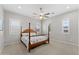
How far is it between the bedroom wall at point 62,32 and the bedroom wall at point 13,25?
1.73ft

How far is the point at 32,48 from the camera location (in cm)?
203

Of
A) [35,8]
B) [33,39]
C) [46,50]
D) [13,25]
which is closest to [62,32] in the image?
[46,50]

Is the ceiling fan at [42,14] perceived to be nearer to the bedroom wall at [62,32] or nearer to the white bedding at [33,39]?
the bedroom wall at [62,32]

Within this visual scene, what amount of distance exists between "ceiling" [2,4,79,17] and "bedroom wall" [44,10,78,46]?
0.39 feet

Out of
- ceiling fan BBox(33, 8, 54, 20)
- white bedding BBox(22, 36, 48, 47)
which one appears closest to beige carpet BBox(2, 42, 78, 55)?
white bedding BBox(22, 36, 48, 47)

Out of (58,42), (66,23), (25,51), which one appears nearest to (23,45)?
(25,51)

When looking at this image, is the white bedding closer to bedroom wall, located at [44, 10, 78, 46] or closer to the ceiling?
bedroom wall, located at [44, 10, 78, 46]

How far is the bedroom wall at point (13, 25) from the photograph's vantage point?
192 cm

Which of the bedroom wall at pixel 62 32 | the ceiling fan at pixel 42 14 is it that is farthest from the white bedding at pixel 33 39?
the ceiling fan at pixel 42 14

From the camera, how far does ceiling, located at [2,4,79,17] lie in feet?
6.32

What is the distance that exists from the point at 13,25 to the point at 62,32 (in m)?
1.22

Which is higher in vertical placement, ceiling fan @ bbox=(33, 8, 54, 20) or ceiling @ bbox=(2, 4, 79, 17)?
ceiling @ bbox=(2, 4, 79, 17)

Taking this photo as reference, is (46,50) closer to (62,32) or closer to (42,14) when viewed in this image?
(62,32)
